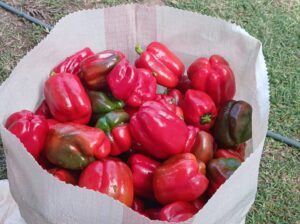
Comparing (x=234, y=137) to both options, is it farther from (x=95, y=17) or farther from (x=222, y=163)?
(x=95, y=17)

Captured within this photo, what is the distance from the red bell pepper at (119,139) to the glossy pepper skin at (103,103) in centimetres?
5

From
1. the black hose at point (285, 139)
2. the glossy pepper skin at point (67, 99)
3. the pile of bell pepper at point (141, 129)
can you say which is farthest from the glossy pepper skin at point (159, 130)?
the black hose at point (285, 139)

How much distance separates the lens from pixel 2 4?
2.04 m

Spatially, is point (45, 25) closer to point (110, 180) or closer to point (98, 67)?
point (98, 67)

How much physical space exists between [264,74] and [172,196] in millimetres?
307

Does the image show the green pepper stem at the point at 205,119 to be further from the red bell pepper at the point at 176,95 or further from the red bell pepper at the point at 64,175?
the red bell pepper at the point at 64,175

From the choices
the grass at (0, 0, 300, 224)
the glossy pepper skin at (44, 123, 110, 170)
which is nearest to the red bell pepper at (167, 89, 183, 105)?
the glossy pepper skin at (44, 123, 110, 170)

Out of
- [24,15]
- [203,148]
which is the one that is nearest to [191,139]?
[203,148]

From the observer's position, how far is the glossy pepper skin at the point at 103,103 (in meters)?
1.18

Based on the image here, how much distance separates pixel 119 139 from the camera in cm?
113

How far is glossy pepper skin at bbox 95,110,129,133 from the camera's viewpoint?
1151 millimetres

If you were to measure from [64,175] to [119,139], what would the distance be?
0.13m

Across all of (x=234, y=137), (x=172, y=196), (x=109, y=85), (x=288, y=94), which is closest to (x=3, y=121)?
(x=109, y=85)

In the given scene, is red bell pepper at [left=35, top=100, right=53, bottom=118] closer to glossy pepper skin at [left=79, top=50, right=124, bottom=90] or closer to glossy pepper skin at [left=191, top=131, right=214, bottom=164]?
glossy pepper skin at [left=79, top=50, right=124, bottom=90]
